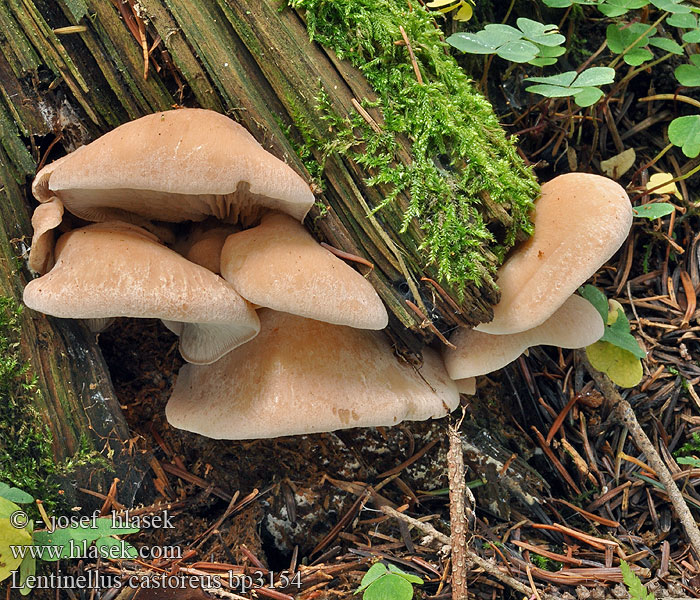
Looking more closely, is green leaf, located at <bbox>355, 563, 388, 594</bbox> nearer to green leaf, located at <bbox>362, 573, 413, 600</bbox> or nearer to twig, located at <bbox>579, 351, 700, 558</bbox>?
green leaf, located at <bbox>362, 573, 413, 600</bbox>

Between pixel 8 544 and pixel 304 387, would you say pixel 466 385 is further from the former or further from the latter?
pixel 8 544

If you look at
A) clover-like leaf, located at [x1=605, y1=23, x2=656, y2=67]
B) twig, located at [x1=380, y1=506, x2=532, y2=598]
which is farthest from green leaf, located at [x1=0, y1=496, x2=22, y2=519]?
clover-like leaf, located at [x1=605, y1=23, x2=656, y2=67]

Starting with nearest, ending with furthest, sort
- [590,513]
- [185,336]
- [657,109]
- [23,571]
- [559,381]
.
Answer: [23,571]
[185,336]
[590,513]
[559,381]
[657,109]

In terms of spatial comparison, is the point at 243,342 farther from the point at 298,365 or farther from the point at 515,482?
the point at 515,482

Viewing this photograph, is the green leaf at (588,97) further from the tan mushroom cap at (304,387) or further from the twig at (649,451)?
the tan mushroom cap at (304,387)

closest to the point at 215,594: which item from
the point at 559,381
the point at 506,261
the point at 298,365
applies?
the point at 298,365

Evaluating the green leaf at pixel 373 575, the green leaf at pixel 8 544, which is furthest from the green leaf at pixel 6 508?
the green leaf at pixel 373 575

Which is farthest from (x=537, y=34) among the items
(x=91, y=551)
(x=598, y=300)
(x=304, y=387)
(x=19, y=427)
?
(x=91, y=551)
